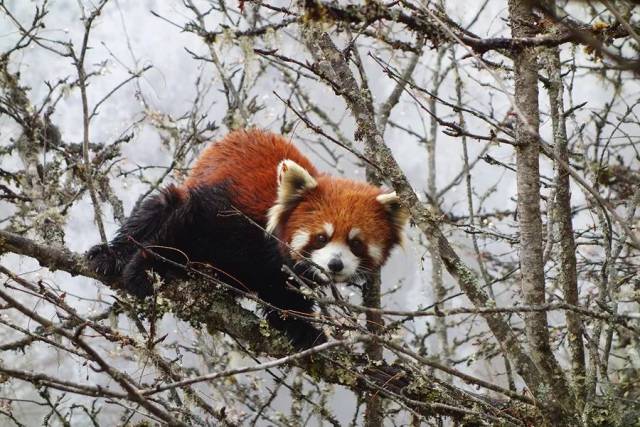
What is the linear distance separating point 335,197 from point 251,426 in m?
1.70

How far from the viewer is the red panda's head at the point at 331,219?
201 inches

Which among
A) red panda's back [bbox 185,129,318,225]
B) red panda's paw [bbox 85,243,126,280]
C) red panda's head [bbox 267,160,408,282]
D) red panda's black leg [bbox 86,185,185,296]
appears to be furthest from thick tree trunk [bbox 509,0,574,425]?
red panda's paw [bbox 85,243,126,280]

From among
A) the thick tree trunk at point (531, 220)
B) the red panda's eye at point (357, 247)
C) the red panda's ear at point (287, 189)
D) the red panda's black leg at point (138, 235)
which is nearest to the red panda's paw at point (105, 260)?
the red panda's black leg at point (138, 235)

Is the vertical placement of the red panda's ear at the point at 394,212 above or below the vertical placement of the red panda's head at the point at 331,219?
above

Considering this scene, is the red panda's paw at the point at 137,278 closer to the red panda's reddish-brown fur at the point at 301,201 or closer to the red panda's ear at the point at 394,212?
the red panda's reddish-brown fur at the point at 301,201

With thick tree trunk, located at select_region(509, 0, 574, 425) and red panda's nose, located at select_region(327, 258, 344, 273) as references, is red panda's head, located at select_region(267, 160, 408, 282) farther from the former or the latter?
thick tree trunk, located at select_region(509, 0, 574, 425)

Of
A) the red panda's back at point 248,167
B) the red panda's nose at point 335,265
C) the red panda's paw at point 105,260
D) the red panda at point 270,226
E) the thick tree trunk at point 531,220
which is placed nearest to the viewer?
the thick tree trunk at point 531,220

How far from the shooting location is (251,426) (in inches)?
195

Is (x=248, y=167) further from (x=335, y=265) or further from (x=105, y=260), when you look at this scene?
(x=105, y=260)

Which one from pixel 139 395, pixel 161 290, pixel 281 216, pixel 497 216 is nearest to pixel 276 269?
pixel 281 216

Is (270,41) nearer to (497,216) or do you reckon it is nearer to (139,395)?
(139,395)

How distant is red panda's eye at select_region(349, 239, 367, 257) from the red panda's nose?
1.12 ft

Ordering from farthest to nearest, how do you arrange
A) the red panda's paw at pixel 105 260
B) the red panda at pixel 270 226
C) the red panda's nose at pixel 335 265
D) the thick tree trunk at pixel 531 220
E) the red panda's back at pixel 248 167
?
the red panda's back at pixel 248 167, the red panda at pixel 270 226, the red panda's nose at pixel 335 265, the red panda's paw at pixel 105 260, the thick tree trunk at pixel 531 220

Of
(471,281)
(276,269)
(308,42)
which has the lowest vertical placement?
(471,281)
